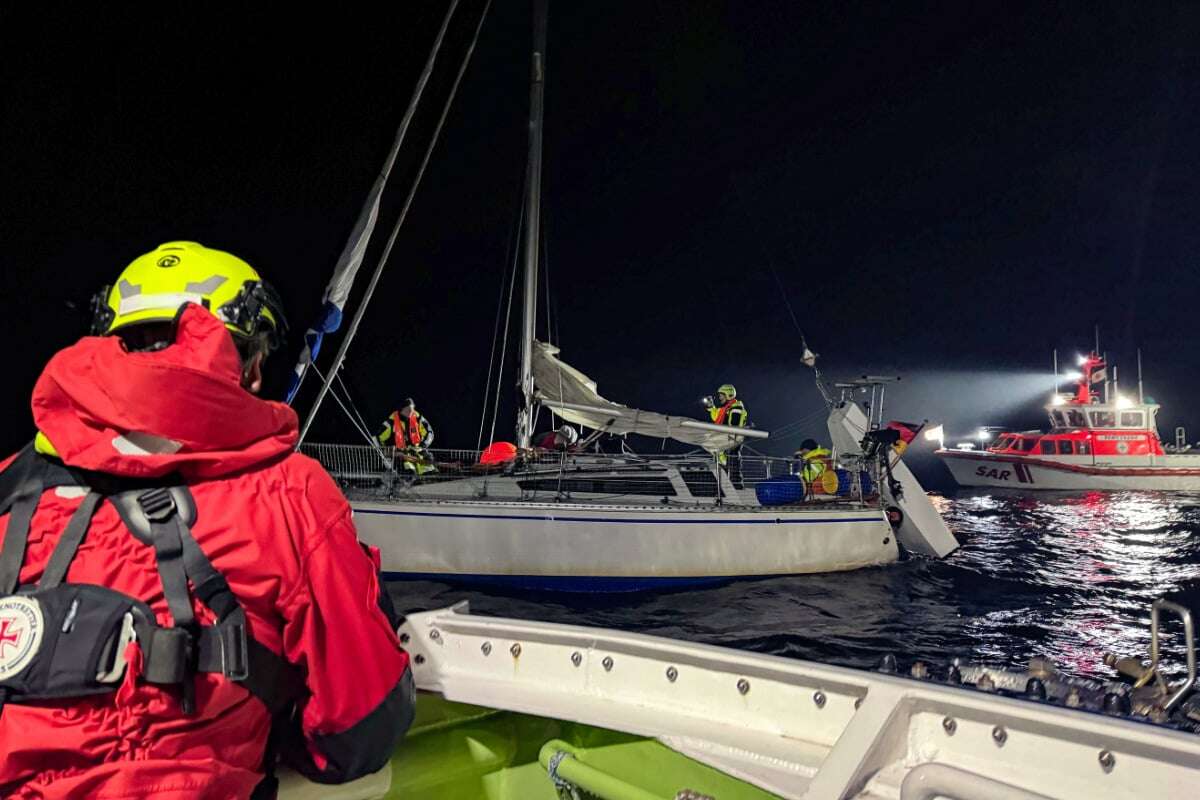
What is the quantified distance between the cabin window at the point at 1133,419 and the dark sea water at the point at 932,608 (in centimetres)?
2186

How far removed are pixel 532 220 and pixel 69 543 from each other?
13.0 metres

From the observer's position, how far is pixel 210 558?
123 cm

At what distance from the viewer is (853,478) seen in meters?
12.7

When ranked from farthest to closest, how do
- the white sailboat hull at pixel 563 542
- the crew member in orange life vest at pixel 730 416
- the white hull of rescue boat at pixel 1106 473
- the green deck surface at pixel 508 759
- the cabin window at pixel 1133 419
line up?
the cabin window at pixel 1133 419, the white hull of rescue boat at pixel 1106 473, the crew member in orange life vest at pixel 730 416, the white sailboat hull at pixel 563 542, the green deck surface at pixel 508 759

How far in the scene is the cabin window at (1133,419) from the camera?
107ft

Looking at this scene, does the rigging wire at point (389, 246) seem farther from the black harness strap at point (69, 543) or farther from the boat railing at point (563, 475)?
the black harness strap at point (69, 543)

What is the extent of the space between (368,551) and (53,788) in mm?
645

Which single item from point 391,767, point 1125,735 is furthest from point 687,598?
point 1125,735

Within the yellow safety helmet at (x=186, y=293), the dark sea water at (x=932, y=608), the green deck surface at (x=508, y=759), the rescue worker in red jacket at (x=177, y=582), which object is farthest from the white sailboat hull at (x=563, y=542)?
the rescue worker in red jacket at (x=177, y=582)

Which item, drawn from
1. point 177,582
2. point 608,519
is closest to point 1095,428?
point 608,519

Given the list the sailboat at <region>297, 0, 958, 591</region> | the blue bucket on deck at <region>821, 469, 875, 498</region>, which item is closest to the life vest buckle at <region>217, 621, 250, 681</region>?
the sailboat at <region>297, 0, 958, 591</region>

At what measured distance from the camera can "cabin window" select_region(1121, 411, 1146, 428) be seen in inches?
1283

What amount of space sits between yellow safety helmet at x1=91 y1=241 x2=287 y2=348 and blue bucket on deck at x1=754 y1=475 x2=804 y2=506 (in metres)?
10.7

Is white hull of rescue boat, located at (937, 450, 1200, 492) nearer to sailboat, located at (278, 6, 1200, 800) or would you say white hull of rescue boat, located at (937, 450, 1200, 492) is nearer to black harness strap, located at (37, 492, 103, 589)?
sailboat, located at (278, 6, 1200, 800)
